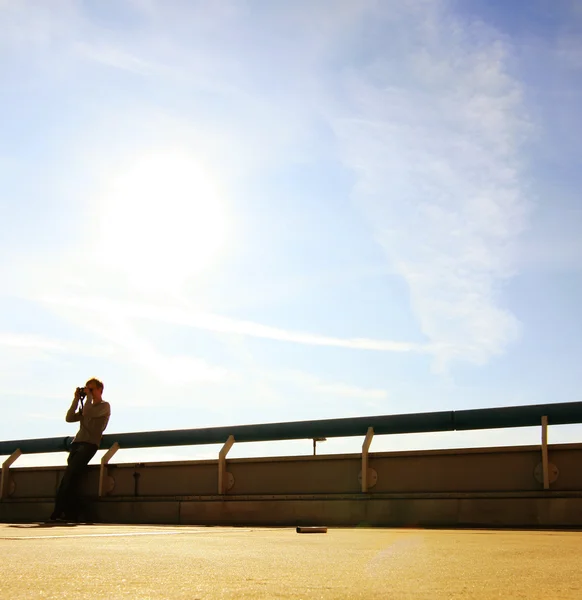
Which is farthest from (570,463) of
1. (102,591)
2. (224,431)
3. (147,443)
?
(102,591)

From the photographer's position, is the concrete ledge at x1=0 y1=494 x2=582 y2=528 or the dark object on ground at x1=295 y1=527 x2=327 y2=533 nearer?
the dark object on ground at x1=295 y1=527 x2=327 y2=533

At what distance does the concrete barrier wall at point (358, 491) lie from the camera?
32.7ft

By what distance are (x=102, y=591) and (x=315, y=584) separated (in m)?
0.72

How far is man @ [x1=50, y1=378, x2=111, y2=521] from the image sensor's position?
12.9 meters

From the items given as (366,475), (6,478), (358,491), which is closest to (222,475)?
(358,491)

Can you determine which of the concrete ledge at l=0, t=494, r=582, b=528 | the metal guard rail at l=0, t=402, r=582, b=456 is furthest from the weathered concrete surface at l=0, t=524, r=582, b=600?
the metal guard rail at l=0, t=402, r=582, b=456

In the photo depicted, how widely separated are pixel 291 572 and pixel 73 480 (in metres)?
10.4

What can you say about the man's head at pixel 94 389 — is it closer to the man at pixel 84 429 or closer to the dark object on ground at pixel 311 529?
the man at pixel 84 429

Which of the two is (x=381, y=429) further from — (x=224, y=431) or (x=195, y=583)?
(x=195, y=583)

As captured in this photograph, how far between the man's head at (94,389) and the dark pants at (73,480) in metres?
0.83

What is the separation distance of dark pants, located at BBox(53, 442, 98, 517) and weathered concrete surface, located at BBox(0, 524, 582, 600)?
806 centimetres

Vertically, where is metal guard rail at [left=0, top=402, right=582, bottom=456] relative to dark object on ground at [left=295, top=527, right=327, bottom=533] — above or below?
above

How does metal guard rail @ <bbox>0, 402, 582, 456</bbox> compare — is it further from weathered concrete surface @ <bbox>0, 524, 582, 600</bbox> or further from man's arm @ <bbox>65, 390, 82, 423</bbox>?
weathered concrete surface @ <bbox>0, 524, 582, 600</bbox>

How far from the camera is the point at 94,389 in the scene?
13.0 metres
